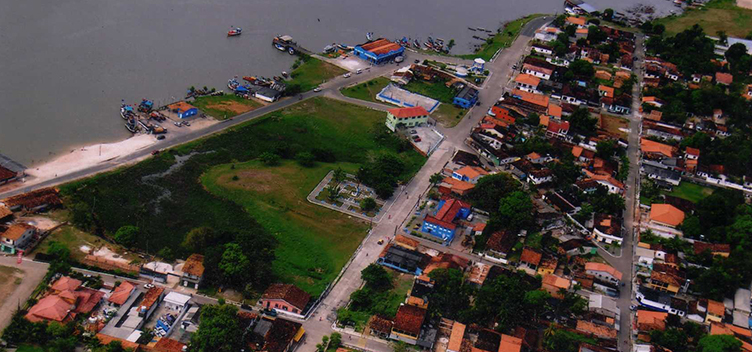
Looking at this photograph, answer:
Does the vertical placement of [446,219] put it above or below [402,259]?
above

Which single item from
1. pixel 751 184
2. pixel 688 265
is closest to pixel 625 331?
pixel 688 265

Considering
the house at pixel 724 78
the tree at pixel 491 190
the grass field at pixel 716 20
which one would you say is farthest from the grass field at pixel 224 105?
the grass field at pixel 716 20

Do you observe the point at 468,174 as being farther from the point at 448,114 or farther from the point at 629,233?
the point at 629,233

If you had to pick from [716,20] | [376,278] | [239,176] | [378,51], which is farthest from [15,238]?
[716,20]

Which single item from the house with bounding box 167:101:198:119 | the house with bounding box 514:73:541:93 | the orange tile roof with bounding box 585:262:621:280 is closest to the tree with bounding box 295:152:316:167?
the house with bounding box 167:101:198:119

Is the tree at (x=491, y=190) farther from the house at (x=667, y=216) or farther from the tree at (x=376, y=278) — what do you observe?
the tree at (x=376, y=278)

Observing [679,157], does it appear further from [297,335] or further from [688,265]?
[297,335]
